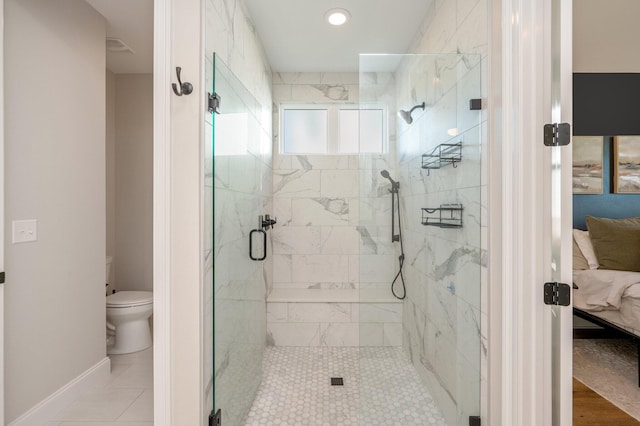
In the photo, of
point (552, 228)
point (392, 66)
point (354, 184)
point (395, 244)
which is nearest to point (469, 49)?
point (392, 66)

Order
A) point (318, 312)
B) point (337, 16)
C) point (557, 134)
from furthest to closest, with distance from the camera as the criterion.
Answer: point (318, 312)
point (337, 16)
point (557, 134)

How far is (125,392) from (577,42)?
365 centimetres

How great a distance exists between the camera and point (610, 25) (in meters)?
1.88

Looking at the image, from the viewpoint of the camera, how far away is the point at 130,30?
271cm

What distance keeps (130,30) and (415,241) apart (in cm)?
283

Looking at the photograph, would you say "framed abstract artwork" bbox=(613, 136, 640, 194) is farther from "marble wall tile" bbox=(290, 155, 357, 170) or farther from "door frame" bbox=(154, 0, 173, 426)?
"door frame" bbox=(154, 0, 173, 426)

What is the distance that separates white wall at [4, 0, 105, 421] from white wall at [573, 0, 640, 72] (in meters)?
3.00

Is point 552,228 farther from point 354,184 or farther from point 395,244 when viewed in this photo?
point 354,184

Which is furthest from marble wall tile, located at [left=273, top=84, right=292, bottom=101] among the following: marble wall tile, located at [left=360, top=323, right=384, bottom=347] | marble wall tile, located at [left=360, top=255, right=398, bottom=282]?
marble wall tile, located at [left=360, top=323, right=384, bottom=347]

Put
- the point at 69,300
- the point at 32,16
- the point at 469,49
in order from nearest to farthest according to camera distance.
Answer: the point at 469,49 → the point at 32,16 → the point at 69,300

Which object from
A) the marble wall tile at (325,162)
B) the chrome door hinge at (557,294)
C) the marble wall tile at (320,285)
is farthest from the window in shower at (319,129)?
the chrome door hinge at (557,294)

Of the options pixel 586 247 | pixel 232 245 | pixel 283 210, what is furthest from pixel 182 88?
pixel 586 247

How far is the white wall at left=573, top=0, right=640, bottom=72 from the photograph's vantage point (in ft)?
5.82

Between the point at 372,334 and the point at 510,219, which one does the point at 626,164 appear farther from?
the point at 372,334
